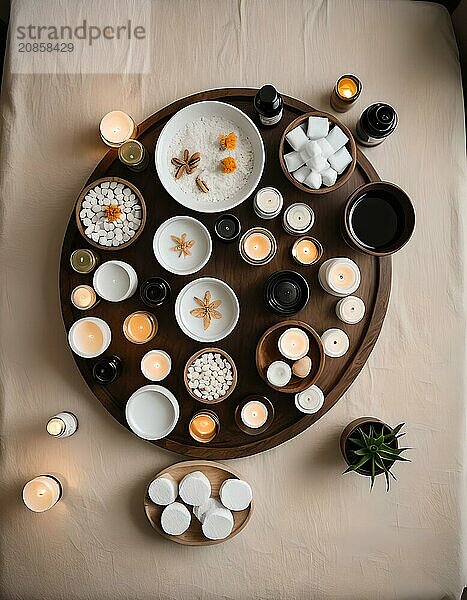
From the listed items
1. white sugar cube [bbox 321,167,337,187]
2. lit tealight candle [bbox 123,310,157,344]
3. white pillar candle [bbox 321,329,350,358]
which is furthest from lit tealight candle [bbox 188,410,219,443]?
white sugar cube [bbox 321,167,337,187]

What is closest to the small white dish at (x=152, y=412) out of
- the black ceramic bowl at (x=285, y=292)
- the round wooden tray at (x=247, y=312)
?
the round wooden tray at (x=247, y=312)

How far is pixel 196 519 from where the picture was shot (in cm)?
158

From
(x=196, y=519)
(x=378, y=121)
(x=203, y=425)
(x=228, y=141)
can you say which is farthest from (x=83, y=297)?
(x=378, y=121)

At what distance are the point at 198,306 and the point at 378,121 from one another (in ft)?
2.28

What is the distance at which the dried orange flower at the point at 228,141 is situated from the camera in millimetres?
1536

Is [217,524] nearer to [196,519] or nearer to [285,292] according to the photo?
[196,519]

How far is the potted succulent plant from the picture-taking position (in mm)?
1478

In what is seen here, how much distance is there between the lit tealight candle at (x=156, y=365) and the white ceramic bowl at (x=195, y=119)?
0.41 metres

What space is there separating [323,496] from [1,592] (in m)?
0.97

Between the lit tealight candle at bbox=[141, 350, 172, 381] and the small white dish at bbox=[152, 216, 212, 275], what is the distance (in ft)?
0.79

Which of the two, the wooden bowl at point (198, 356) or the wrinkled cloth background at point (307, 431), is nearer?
the wooden bowl at point (198, 356)

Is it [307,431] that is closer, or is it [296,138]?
[296,138]

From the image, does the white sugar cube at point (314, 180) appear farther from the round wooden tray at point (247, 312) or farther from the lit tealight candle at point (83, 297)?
the lit tealight candle at point (83, 297)

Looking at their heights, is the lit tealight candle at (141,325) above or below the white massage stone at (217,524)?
above
